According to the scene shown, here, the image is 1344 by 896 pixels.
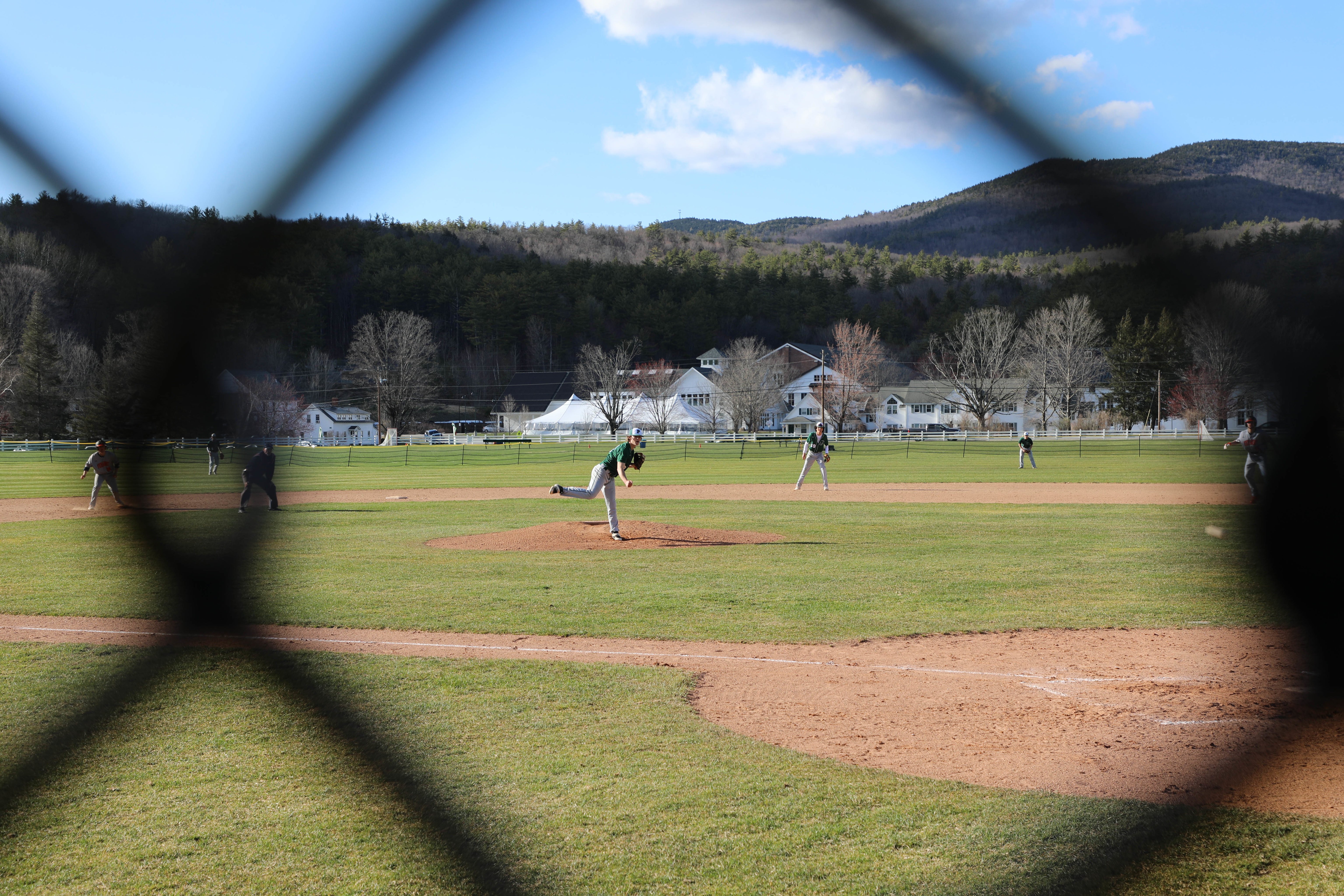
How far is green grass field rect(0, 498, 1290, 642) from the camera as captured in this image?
33.4ft

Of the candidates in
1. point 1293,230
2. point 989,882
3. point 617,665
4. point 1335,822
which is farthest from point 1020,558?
point 1293,230

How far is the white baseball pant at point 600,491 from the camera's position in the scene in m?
16.4

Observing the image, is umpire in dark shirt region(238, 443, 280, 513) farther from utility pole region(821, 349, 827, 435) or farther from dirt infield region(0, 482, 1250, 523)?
utility pole region(821, 349, 827, 435)

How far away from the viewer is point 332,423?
177 inches

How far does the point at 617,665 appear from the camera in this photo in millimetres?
8352

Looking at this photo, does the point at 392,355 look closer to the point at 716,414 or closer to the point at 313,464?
the point at 313,464

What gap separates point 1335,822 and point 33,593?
13.1 metres

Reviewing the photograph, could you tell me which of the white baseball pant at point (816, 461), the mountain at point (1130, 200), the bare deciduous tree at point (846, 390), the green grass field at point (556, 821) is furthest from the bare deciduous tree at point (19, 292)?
the bare deciduous tree at point (846, 390)

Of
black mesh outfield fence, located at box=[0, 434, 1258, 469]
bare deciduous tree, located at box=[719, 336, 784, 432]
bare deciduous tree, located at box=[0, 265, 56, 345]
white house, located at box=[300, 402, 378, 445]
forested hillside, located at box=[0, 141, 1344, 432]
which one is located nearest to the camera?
forested hillside, located at box=[0, 141, 1344, 432]

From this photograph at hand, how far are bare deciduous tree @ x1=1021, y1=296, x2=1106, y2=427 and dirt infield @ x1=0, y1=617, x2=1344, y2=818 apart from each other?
115 centimetres

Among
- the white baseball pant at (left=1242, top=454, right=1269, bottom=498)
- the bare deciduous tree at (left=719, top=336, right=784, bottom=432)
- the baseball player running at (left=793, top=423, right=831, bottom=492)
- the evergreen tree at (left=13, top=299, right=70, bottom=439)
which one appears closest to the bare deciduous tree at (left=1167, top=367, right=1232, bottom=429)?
the white baseball pant at (left=1242, top=454, right=1269, bottom=498)

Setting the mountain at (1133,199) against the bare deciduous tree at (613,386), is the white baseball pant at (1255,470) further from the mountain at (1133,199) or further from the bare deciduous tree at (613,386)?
the bare deciduous tree at (613,386)

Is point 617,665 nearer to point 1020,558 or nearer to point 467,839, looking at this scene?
point 467,839

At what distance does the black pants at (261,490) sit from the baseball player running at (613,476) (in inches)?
451
